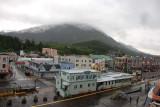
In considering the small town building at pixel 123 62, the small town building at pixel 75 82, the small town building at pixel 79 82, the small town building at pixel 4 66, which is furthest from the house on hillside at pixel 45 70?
the small town building at pixel 123 62

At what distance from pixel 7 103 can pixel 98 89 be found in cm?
1860

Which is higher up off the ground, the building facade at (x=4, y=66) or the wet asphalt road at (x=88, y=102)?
the building facade at (x=4, y=66)

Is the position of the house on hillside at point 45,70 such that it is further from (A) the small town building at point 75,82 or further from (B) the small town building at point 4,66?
(A) the small town building at point 75,82

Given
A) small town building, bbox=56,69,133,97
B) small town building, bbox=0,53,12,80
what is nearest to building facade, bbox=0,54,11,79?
small town building, bbox=0,53,12,80

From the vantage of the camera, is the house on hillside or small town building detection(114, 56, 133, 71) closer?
the house on hillside

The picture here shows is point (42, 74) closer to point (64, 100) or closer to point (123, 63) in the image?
point (64, 100)

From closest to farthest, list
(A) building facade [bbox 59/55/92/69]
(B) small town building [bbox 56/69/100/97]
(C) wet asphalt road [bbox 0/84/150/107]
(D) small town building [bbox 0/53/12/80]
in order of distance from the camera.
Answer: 1. (C) wet asphalt road [bbox 0/84/150/107]
2. (B) small town building [bbox 56/69/100/97]
3. (D) small town building [bbox 0/53/12/80]
4. (A) building facade [bbox 59/55/92/69]

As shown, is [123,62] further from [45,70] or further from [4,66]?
[4,66]

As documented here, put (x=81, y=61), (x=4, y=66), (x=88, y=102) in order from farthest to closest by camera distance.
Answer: (x=81, y=61)
(x=4, y=66)
(x=88, y=102)

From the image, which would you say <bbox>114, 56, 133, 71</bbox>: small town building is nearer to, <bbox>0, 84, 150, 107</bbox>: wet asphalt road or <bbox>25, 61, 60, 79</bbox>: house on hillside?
<bbox>25, 61, 60, 79</bbox>: house on hillside

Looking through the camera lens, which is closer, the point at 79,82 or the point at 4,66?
the point at 79,82

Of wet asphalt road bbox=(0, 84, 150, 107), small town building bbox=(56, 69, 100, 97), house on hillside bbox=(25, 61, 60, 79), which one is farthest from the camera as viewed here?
house on hillside bbox=(25, 61, 60, 79)

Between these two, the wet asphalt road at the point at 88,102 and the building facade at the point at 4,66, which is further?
the building facade at the point at 4,66

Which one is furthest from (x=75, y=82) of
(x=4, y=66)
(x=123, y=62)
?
(x=123, y=62)
